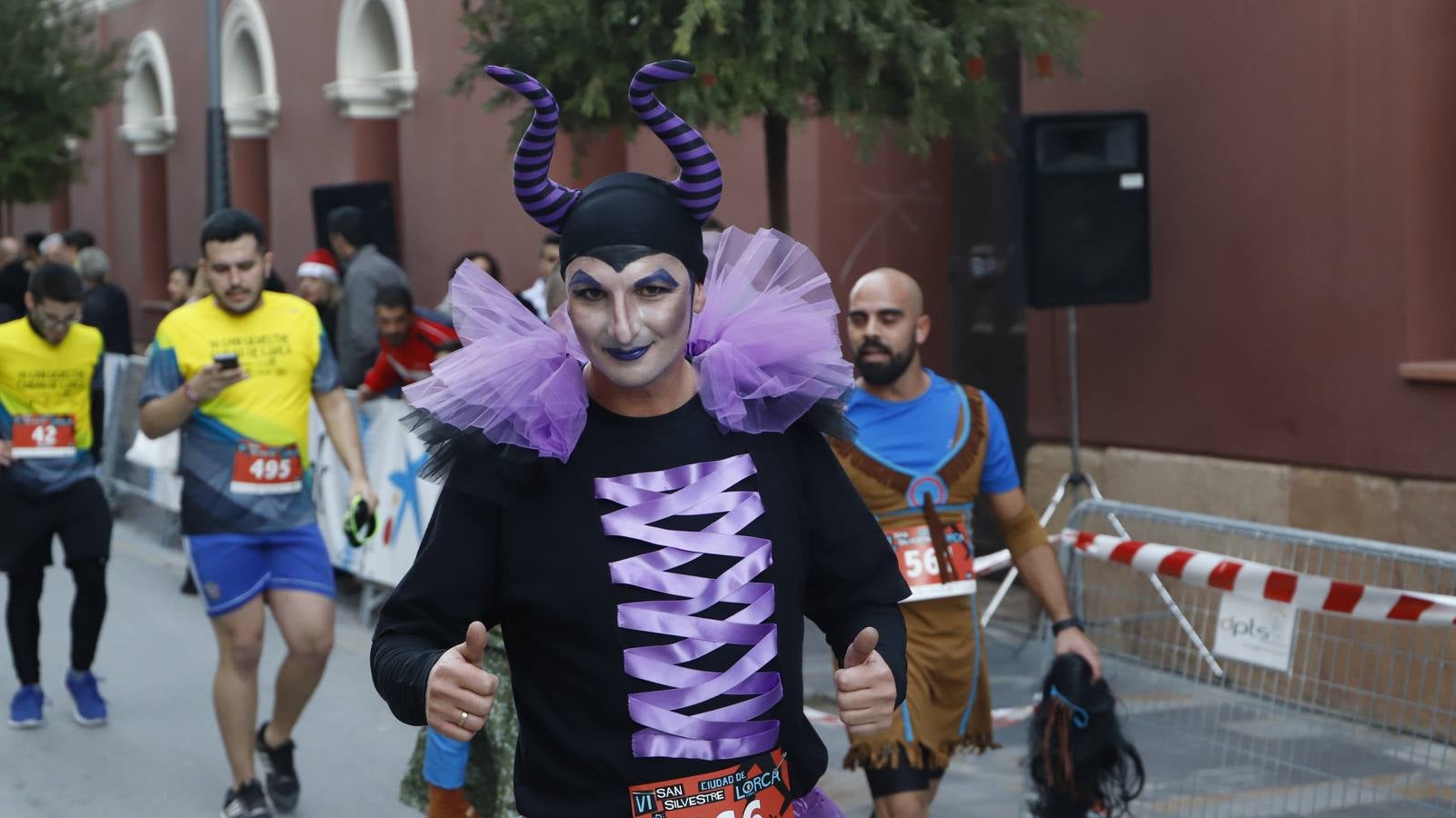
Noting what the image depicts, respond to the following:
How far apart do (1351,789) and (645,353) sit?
275 cm

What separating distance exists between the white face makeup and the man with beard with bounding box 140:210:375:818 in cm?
346

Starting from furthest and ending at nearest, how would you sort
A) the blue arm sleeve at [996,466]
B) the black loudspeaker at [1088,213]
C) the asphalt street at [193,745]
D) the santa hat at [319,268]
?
the santa hat at [319,268]
the black loudspeaker at [1088,213]
the asphalt street at [193,745]
the blue arm sleeve at [996,466]

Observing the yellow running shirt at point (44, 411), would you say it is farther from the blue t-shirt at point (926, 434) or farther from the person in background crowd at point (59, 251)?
the person in background crowd at point (59, 251)

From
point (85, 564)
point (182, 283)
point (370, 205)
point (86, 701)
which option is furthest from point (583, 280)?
point (370, 205)

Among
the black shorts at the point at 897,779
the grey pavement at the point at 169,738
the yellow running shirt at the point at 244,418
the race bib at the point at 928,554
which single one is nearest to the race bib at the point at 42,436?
the grey pavement at the point at 169,738

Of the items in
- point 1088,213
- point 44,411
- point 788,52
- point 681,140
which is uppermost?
point 788,52

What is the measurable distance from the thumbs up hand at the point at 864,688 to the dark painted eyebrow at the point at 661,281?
610mm

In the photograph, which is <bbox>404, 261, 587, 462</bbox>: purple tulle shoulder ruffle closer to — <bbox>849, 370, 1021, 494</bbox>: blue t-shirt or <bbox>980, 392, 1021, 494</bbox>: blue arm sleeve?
<bbox>849, 370, 1021, 494</bbox>: blue t-shirt

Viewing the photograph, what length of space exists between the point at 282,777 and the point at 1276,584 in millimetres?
3525

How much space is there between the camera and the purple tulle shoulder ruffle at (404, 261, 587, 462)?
2.82m

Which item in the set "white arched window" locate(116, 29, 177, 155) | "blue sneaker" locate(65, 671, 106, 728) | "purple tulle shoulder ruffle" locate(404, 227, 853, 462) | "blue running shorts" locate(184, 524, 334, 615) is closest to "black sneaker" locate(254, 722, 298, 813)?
"blue running shorts" locate(184, 524, 334, 615)

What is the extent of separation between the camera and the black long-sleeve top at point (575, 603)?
9.23ft

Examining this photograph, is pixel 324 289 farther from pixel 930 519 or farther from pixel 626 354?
pixel 626 354

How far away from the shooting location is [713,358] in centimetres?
296
